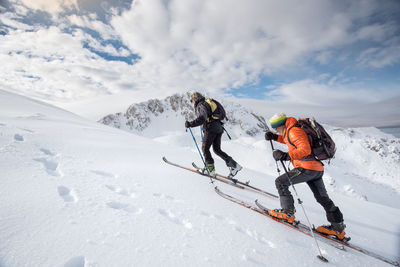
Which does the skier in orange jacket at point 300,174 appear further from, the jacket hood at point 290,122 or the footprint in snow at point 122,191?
the footprint in snow at point 122,191

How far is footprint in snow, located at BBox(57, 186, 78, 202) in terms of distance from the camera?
274cm

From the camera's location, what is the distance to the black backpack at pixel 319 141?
3.24m

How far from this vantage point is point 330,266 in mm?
2631

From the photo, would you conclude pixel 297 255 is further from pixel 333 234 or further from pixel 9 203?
pixel 9 203

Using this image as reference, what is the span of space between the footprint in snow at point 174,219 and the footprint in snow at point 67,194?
4.57 ft

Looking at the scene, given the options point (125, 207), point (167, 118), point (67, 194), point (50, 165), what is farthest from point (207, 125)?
point (167, 118)

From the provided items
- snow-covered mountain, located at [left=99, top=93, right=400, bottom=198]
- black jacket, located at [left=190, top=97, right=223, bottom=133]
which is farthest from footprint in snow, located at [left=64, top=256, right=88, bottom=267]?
snow-covered mountain, located at [left=99, top=93, right=400, bottom=198]

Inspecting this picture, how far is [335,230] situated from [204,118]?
Result: 397 centimetres

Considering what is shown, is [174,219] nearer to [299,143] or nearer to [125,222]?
[125,222]

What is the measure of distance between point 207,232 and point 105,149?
14.8ft

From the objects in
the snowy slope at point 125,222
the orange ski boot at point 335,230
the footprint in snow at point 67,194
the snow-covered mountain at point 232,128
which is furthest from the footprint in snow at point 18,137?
the snow-covered mountain at point 232,128

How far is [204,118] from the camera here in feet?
17.1

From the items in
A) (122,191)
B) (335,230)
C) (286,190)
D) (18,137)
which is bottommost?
(335,230)

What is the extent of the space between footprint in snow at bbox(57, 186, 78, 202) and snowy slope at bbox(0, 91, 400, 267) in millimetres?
14
